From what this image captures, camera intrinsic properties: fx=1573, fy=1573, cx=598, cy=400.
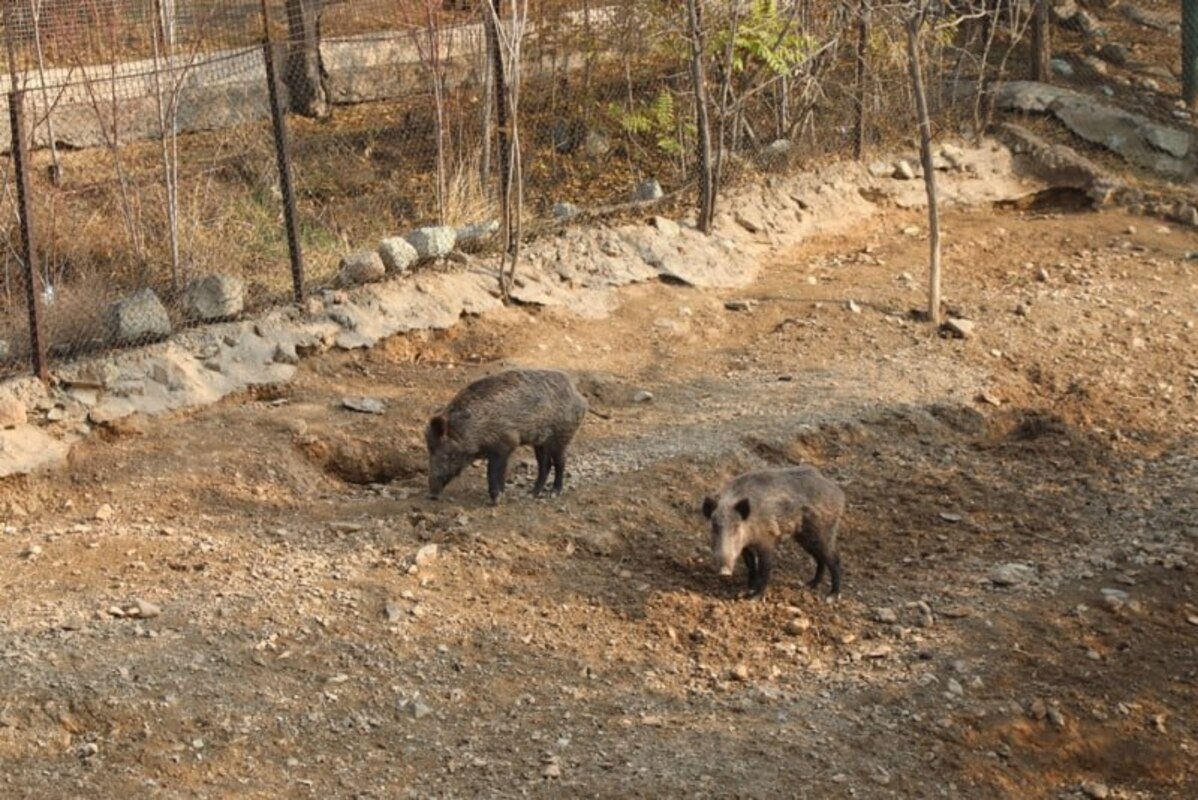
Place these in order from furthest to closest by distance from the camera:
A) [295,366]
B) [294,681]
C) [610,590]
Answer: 1. [295,366]
2. [610,590]
3. [294,681]

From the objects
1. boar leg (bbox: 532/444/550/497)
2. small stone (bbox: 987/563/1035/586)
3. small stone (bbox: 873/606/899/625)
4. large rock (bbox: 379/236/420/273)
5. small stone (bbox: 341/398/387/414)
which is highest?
large rock (bbox: 379/236/420/273)

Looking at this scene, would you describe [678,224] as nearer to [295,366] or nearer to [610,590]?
[295,366]

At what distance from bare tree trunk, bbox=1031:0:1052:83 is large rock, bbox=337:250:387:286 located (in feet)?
28.6

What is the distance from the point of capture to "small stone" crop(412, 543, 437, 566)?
27.9 feet

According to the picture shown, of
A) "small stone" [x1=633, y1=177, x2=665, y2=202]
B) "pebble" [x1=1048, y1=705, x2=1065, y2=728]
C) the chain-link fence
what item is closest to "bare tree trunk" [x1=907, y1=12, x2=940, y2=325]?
the chain-link fence

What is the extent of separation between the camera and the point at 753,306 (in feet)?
42.7

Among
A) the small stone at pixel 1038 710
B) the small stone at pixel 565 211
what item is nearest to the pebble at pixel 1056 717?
the small stone at pixel 1038 710

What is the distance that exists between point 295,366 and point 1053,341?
5.88 metres

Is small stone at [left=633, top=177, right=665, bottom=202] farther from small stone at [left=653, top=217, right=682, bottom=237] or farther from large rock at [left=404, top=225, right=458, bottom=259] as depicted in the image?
large rock at [left=404, top=225, right=458, bottom=259]

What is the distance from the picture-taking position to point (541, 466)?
31.7 feet

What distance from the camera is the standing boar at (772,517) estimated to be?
8383 mm

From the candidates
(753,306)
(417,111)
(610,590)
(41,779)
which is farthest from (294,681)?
(417,111)

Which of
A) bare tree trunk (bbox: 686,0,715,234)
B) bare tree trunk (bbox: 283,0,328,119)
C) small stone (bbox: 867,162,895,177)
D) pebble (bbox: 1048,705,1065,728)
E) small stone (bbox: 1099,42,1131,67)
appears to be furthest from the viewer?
small stone (bbox: 1099,42,1131,67)

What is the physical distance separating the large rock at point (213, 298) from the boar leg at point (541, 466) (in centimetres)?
292
